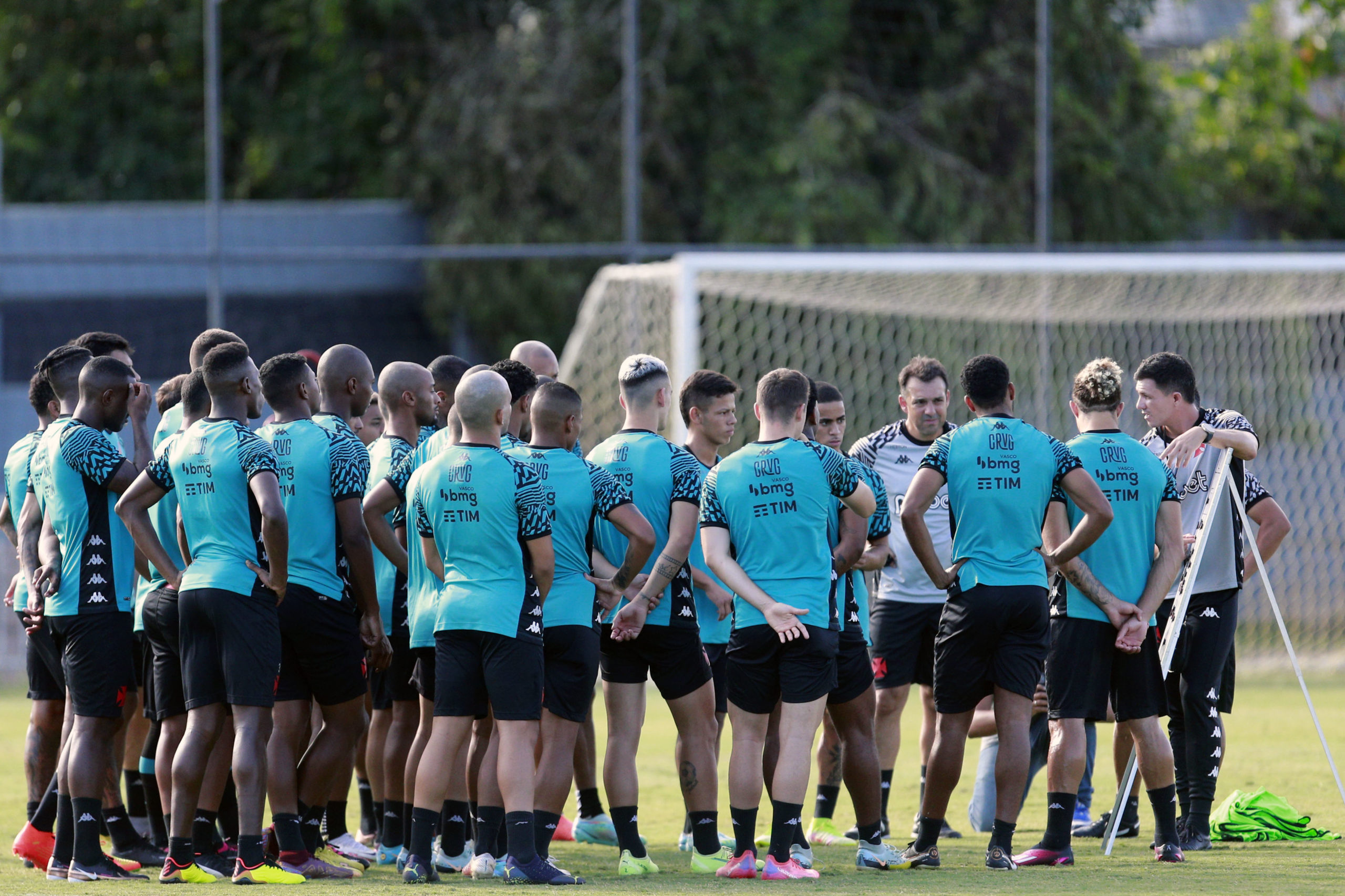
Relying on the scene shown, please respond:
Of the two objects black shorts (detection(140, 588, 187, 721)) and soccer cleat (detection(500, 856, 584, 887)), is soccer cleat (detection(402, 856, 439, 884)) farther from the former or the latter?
black shorts (detection(140, 588, 187, 721))

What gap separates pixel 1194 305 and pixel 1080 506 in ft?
32.7

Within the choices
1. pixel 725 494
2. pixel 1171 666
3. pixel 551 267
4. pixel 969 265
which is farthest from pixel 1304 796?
pixel 551 267

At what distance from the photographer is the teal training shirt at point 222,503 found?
6.07 meters

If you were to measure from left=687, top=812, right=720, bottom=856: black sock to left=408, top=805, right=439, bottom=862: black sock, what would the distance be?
1.10 metres

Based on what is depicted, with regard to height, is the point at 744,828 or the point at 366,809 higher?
the point at 744,828

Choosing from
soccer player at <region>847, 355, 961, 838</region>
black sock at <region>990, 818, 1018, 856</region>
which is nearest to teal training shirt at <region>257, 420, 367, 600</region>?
soccer player at <region>847, 355, 961, 838</region>

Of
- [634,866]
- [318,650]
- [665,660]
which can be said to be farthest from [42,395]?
[634,866]

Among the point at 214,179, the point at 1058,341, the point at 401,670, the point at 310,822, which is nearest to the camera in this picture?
the point at 310,822

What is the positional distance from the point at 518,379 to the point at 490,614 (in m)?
1.10

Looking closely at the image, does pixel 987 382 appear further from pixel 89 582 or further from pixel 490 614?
pixel 89 582

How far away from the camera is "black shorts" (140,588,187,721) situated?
6.35 metres

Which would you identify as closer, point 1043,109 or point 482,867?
point 482,867

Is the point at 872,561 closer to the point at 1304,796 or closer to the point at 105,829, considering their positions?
the point at 1304,796

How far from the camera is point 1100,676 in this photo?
21.3 feet
